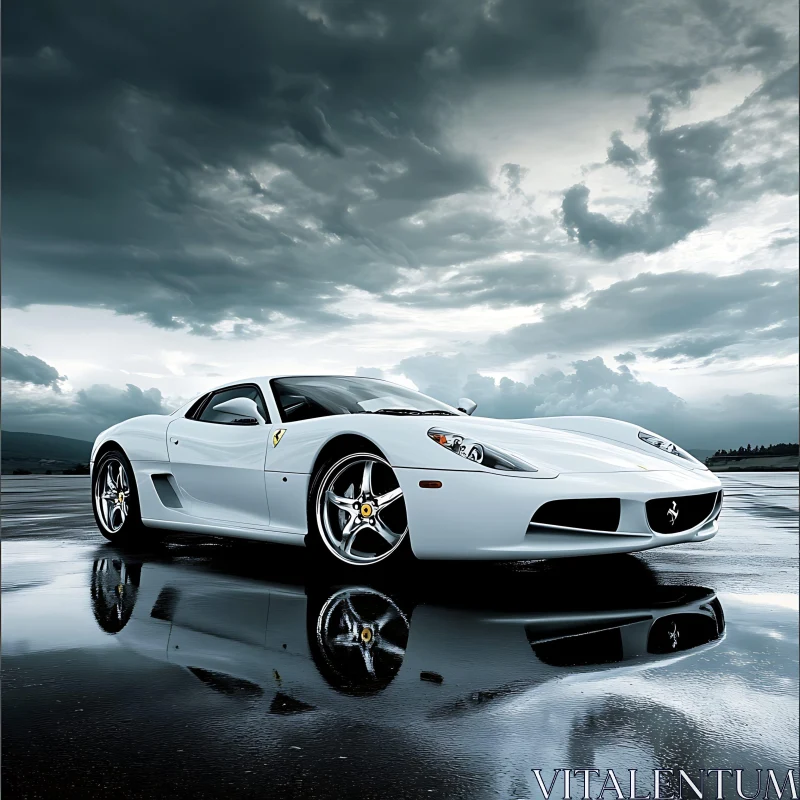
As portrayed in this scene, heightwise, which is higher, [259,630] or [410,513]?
[410,513]

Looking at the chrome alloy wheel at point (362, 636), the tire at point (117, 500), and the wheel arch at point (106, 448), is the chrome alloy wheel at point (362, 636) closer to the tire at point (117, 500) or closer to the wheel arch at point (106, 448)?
the tire at point (117, 500)

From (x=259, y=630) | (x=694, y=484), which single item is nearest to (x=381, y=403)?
(x=694, y=484)

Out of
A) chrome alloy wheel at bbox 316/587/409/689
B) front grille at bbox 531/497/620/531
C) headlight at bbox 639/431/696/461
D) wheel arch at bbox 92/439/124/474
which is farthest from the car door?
headlight at bbox 639/431/696/461

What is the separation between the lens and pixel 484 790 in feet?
5.98

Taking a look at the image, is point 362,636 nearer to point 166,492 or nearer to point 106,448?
point 166,492

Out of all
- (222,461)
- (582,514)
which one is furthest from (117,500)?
(582,514)

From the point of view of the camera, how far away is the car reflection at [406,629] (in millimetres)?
2639

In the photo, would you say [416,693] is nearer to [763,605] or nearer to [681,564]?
[763,605]

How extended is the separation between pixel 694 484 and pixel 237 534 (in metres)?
2.73

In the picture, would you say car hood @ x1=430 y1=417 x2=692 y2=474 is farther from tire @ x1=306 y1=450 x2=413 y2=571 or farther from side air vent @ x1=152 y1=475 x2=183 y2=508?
side air vent @ x1=152 y1=475 x2=183 y2=508

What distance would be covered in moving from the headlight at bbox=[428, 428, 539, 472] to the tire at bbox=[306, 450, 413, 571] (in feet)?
1.17

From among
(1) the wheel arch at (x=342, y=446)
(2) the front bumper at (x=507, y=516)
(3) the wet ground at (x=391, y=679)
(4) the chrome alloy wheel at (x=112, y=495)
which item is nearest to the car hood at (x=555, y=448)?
(2) the front bumper at (x=507, y=516)

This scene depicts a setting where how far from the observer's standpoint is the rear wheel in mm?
4648

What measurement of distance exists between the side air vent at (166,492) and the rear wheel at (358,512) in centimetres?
152
